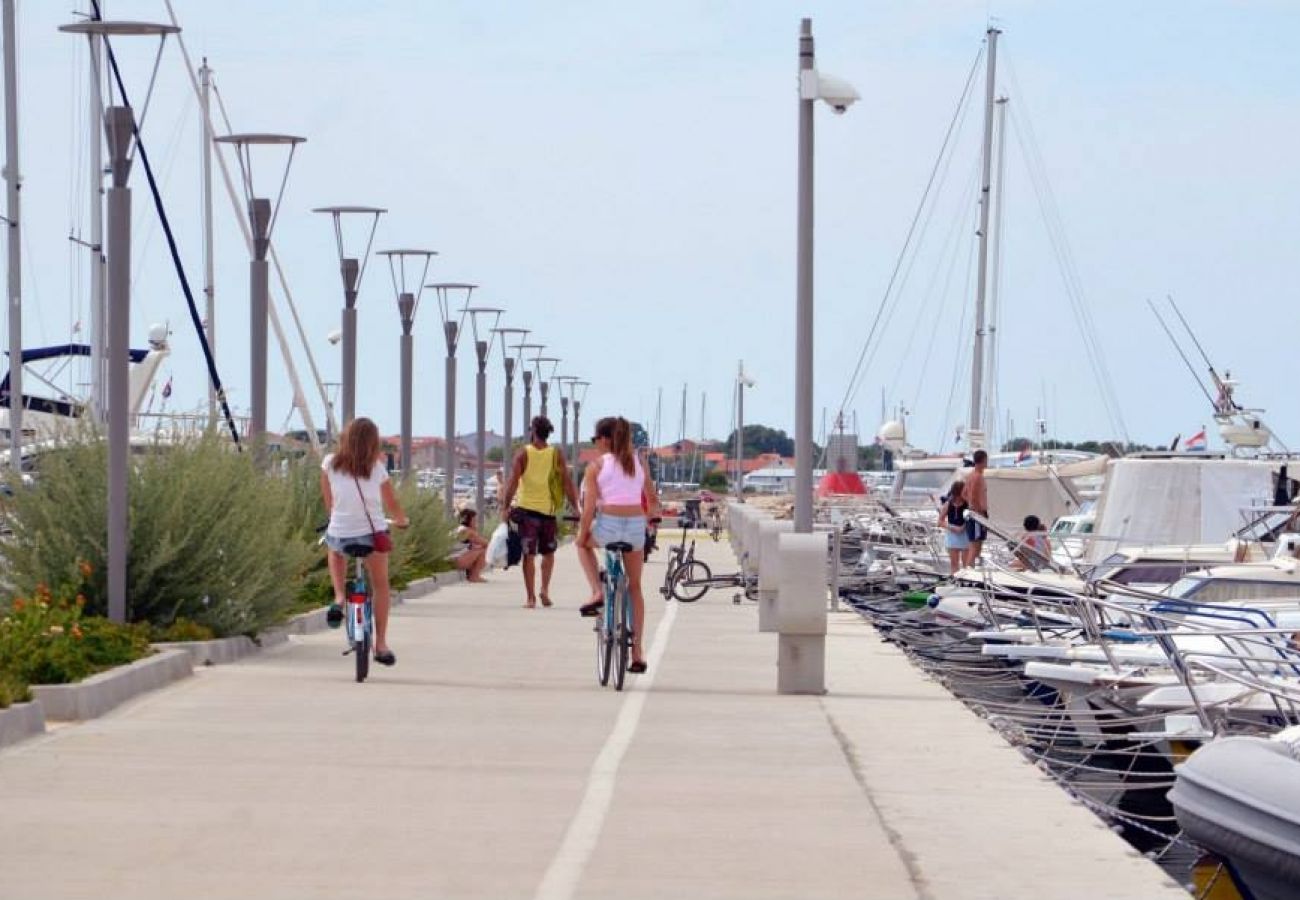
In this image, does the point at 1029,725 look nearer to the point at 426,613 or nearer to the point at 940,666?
the point at 940,666

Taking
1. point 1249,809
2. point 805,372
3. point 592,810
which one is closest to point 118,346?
point 805,372

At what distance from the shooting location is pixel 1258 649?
56.0ft

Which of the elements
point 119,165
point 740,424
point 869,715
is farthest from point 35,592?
point 740,424

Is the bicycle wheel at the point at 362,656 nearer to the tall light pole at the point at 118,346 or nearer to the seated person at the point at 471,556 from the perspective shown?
the tall light pole at the point at 118,346

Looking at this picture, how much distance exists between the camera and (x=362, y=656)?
1600 centimetres

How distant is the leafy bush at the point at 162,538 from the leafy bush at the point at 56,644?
784 mm

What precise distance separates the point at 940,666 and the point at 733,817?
1199cm

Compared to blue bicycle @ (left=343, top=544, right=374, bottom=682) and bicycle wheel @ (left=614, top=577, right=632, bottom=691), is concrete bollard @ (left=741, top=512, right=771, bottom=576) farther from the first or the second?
blue bicycle @ (left=343, top=544, right=374, bottom=682)

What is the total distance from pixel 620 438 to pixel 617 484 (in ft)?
1.77

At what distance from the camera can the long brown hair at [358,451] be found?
Result: 16297 mm

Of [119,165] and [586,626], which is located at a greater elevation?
[119,165]

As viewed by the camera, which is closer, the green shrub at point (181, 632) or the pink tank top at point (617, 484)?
the pink tank top at point (617, 484)

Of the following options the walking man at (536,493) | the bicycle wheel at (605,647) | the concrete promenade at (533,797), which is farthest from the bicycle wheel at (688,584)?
the bicycle wheel at (605,647)

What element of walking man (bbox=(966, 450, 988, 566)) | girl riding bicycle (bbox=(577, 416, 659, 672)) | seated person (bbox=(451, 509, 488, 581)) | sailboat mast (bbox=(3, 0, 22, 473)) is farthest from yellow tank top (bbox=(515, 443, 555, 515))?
sailboat mast (bbox=(3, 0, 22, 473))
